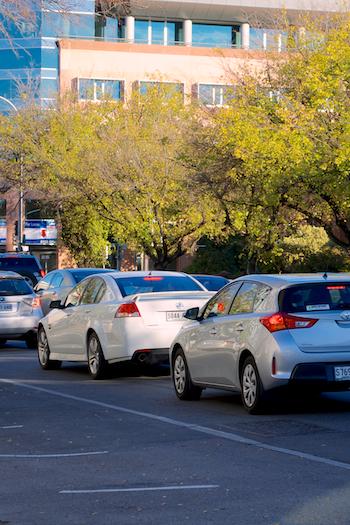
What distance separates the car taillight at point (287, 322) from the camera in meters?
12.7

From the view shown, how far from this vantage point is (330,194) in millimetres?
35656

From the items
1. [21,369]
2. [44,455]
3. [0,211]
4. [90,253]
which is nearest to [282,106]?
[21,369]

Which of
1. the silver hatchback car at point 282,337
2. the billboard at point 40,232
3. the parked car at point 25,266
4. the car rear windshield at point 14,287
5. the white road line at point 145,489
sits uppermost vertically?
the billboard at point 40,232

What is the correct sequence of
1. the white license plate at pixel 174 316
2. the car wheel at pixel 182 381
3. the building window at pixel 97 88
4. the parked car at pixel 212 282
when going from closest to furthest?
the car wheel at pixel 182 381 → the white license plate at pixel 174 316 → the parked car at pixel 212 282 → the building window at pixel 97 88

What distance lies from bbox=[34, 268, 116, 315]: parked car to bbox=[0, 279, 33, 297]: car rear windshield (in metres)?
1.92

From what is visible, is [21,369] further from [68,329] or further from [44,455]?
[44,455]

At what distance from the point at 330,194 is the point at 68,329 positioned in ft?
59.0

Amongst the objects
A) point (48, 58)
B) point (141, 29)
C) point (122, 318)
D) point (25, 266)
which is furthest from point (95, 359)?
point (48, 58)

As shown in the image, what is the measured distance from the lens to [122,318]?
1734 cm

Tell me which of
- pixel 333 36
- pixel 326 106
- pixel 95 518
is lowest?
pixel 95 518

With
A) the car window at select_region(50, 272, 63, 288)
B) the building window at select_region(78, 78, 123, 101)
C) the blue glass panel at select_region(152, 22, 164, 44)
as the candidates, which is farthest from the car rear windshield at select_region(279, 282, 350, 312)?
the blue glass panel at select_region(152, 22, 164, 44)

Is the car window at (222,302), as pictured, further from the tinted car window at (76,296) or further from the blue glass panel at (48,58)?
the blue glass panel at (48,58)

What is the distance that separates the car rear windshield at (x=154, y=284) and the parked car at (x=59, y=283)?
9.24 meters

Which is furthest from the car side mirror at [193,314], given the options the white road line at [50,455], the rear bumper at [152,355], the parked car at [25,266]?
the parked car at [25,266]
